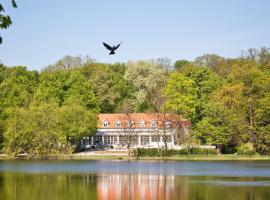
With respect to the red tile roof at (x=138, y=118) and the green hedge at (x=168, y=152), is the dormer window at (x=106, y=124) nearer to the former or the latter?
the red tile roof at (x=138, y=118)

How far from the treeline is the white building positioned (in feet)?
9.44

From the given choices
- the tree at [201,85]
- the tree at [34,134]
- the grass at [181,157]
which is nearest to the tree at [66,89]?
the tree at [34,134]

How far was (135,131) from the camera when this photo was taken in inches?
3282

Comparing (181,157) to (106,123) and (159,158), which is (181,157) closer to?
(159,158)

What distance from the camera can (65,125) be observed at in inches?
2862

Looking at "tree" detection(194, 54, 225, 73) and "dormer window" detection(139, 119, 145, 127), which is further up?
"tree" detection(194, 54, 225, 73)

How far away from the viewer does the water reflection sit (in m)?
27.5

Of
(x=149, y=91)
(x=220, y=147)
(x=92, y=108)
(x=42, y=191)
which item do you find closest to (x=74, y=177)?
(x=42, y=191)

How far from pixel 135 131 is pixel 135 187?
168 ft

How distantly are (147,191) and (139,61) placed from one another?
77.8 meters

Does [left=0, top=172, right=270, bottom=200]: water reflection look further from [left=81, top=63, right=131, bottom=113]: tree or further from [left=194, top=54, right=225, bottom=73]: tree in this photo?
[left=194, top=54, right=225, bottom=73]: tree

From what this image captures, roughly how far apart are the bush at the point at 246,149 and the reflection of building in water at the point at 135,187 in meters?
29.7

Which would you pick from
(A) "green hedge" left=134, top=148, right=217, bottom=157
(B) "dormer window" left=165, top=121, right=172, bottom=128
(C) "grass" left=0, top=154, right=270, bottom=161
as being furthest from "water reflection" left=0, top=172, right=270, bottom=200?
(B) "dormer window" left=165, top=121, right=172, bottom=128

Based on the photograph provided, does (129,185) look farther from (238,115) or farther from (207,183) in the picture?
(238,115)
